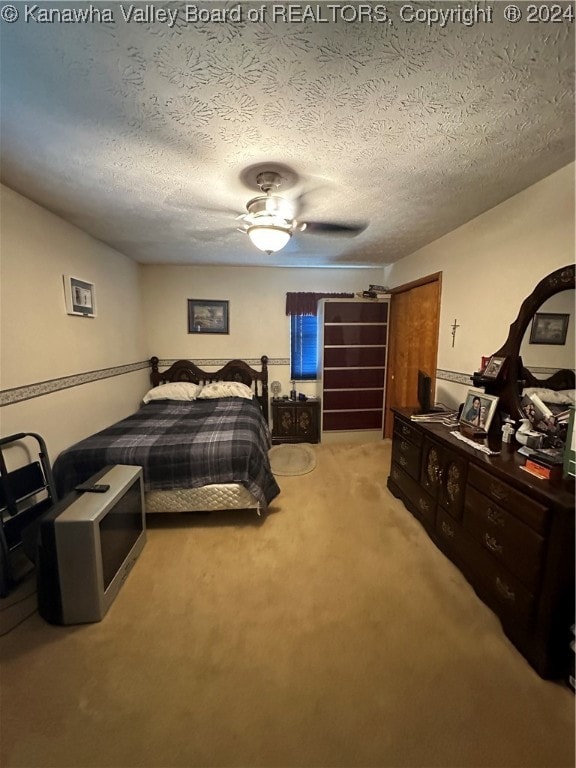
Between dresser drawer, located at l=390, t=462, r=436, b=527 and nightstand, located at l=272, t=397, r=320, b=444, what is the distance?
1.48 metres

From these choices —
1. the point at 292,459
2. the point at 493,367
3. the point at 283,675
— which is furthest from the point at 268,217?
the point at 292,459

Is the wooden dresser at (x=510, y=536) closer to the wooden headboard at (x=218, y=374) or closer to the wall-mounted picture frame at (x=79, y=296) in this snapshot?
the wooden headboard at (x=218, y=374)

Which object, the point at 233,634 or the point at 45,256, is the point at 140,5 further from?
the point at 233,634

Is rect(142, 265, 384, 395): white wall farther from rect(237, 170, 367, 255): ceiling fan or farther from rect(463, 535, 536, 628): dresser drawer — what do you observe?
rect(463, 535, 536, 628): dresser drawer

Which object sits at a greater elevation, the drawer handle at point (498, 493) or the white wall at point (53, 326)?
the white wall at point (53, 326)

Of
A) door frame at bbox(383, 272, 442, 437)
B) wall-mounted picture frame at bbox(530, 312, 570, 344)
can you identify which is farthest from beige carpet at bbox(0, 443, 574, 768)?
door frame at bbox(383, 272, 442, 437)

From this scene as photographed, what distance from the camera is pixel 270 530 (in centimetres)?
225

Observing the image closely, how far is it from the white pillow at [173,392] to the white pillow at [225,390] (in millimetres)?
116

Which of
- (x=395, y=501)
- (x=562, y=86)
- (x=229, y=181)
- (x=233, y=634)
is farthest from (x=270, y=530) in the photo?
(x=562, y=86)

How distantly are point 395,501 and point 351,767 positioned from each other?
1792mm

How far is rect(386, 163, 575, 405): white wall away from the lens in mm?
1707

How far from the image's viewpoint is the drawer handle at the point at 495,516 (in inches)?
58.1

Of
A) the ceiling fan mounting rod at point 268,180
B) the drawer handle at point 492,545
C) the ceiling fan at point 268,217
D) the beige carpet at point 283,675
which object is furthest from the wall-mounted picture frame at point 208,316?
the drawer handle at point 492,545

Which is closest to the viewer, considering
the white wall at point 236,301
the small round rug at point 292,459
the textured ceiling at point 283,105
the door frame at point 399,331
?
the textured ceiling at point 283,105
